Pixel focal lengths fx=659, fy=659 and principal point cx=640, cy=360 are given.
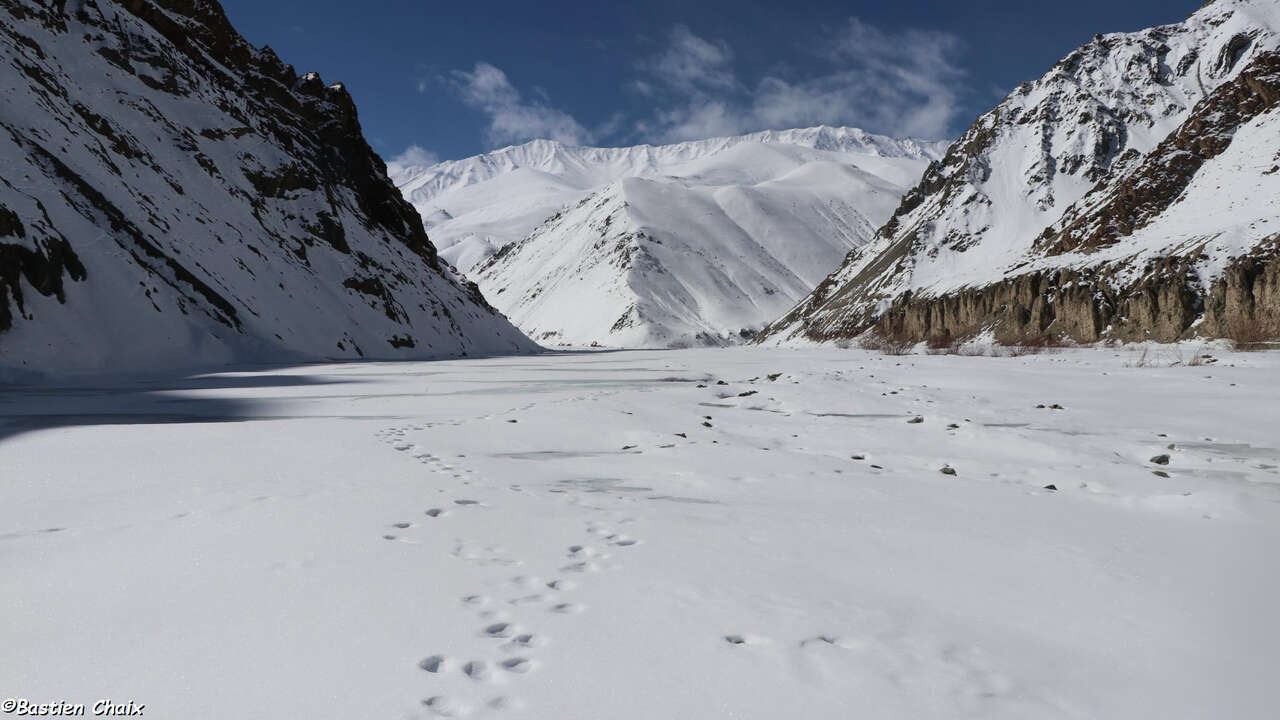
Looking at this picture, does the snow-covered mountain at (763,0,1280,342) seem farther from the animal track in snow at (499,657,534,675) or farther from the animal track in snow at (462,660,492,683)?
the animal track in snow at (462,660,492,683)

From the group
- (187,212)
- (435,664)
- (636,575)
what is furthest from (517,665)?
(187,212)

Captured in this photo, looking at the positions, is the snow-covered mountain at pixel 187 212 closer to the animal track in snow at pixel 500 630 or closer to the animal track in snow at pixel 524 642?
the animal track in snow at pixel 500 630

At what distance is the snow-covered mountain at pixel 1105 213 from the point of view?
48844 millimetres

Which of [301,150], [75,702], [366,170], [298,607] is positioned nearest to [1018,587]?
[298,607]

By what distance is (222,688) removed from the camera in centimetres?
278

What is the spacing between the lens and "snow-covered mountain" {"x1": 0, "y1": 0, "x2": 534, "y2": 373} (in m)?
24.2

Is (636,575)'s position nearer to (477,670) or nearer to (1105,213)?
(477,670)

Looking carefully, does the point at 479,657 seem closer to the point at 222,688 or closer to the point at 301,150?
the point at 222,688

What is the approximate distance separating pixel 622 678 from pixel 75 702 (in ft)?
7.34

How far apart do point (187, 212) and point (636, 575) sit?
46.6 m

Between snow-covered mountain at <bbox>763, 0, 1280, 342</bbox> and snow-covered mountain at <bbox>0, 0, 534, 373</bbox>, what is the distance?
5503 centimetres

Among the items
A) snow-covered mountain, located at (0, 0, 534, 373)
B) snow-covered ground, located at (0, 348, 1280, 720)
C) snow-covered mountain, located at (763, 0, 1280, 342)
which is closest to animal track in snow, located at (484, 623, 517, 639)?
snow-covered ground, located at (0, 348, 1280, 720)

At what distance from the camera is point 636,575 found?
433cm

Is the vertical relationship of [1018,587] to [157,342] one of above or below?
below
